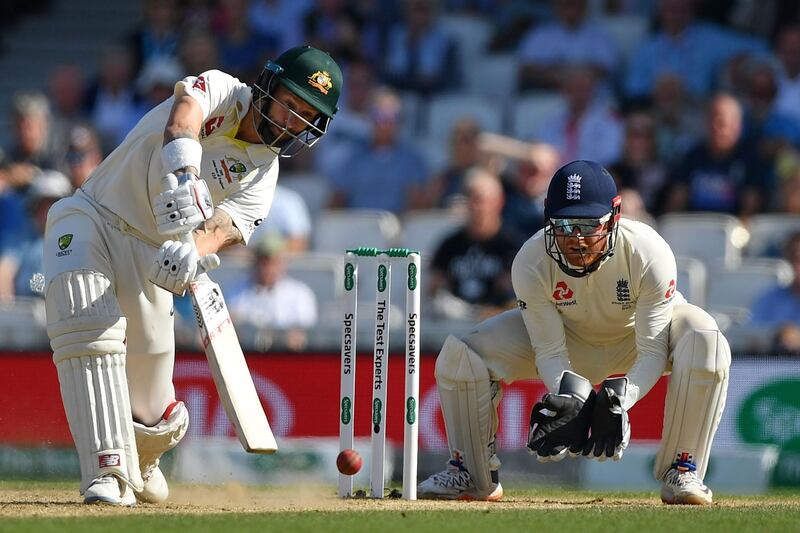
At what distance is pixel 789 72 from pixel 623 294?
199 inches

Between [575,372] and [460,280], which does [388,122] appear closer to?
[460,280]

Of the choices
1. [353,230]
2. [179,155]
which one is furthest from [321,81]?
[353,230]

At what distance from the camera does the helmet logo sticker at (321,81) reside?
532cm

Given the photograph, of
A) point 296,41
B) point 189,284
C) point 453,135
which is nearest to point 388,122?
point 453,135

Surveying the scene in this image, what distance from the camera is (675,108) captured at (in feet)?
32.4

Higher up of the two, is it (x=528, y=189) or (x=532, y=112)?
(x=532, y=112)

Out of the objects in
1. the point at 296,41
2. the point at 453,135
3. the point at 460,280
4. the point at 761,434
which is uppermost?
the point at 296,41

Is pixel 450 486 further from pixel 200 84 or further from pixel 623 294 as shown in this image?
pixel 200 84

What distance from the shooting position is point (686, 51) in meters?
10.2

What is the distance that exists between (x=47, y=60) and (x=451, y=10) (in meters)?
4.20

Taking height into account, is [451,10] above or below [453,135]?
above

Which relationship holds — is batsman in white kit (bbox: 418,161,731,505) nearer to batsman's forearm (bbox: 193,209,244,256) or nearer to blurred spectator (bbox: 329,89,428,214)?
batsman's forearm (bbox: 193,209,244,256)

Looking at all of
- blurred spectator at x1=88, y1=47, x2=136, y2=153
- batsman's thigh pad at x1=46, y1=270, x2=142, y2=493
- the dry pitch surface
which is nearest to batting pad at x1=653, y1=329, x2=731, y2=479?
the dry pitch surface

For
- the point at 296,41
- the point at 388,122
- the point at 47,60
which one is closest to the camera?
the point at 388,122
